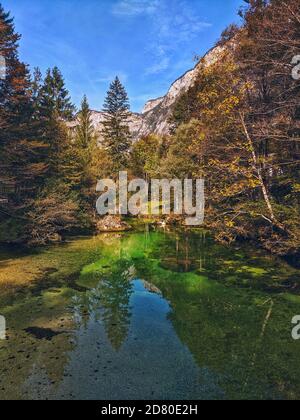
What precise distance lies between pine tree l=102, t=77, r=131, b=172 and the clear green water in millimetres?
30428

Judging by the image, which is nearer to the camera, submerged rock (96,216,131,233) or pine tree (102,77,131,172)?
submerged rock (96,216,131,233)

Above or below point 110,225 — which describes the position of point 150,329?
below

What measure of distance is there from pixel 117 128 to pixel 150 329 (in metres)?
41.0

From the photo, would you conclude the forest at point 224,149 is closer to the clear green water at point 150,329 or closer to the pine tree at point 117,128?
the clear green water at point 150,329

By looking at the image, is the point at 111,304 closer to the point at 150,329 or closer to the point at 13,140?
the point at 150,329

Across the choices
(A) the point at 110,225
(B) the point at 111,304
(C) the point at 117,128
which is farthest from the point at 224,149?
(C) the point at 117,128

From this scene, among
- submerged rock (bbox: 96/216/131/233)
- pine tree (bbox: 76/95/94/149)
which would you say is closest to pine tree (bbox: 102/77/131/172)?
pine tree (bbox: 76/95/94/149)

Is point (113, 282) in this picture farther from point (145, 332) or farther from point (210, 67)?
point (210, 67)

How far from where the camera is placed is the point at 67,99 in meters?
36.8

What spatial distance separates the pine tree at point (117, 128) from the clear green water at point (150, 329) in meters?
30.4

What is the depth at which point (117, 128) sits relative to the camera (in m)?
45.9

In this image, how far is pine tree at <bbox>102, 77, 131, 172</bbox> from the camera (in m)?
44.4

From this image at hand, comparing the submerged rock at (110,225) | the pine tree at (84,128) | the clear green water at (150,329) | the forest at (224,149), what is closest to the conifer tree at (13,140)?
the forest at (224,149)

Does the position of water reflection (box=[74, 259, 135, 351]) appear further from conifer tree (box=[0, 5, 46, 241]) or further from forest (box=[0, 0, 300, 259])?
conifer tree (box=[0, 5, 46, 241])
